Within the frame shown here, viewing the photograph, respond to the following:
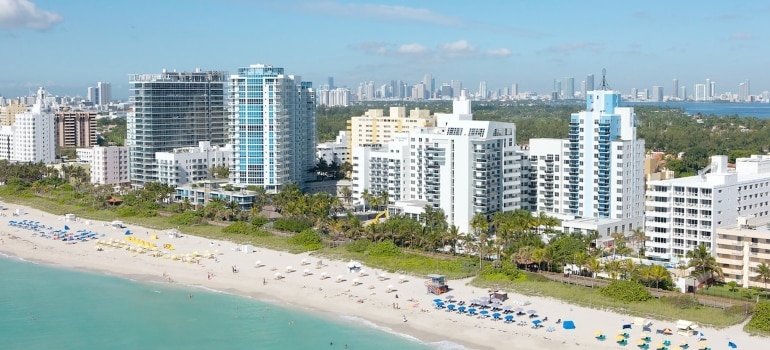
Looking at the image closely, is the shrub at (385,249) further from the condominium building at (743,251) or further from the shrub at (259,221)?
the condominium building at (743,251)

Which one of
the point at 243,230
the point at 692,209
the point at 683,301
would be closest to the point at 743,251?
the point at 692,209

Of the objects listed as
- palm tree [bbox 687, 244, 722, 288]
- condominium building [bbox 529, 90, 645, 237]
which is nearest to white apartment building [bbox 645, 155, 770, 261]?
palm tree [bbox 687, 244, 722, 288]

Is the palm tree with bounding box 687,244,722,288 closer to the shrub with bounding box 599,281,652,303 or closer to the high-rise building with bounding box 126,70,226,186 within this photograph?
the shrub with bounding box 599,281,652,303

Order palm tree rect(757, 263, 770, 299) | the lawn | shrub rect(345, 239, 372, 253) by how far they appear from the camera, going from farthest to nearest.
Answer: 1. shrub rect(345, 239, 372, 253)
2. palm tree rect(757, 263, 770, 299)
3. the lawn

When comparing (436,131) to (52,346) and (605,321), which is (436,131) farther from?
(52,346)

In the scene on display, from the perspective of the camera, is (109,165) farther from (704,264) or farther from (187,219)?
(704,264)

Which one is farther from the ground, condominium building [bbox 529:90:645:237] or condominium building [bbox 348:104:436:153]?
condominium building [bbox 348:104:436:153]
